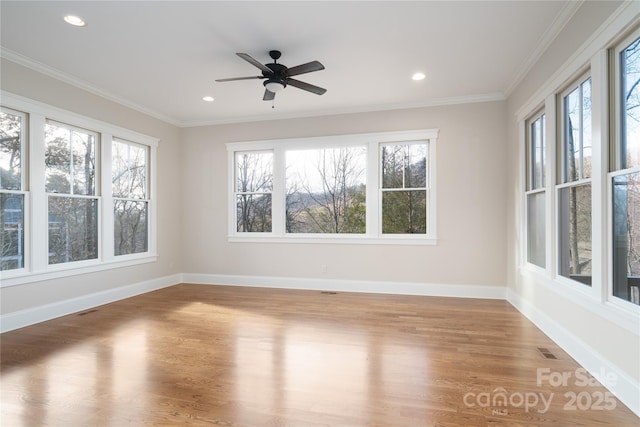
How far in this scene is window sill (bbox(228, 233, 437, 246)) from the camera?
16.6 feet

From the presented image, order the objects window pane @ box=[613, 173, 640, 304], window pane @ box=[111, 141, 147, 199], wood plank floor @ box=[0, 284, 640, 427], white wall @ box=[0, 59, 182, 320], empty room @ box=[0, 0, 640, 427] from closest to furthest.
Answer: wood plank floor @ box=[0, 284, 640, 427]
window pane @ box=[613, 173, 640, 304]
empty room @ box=[0, 0, 640, 427]
white wall @ box=[0, 59, 182, 320]
window pane @ box=[111, 141, 147, 199]

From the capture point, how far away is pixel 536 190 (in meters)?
3.72

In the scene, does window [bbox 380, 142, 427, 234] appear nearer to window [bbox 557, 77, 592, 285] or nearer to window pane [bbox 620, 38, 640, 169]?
window [bbox 557, 77, 592, 285]

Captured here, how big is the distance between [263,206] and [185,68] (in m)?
2.60

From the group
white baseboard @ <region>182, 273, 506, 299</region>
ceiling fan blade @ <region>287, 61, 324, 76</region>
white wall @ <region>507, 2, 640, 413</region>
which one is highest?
ceiling fan blade @ <region>287, 61, 324, 76</region>

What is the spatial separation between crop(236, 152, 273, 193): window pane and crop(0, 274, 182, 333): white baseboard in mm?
2154

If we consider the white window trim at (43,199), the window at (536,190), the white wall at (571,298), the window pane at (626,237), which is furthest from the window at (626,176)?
the white window trim at (43,199)

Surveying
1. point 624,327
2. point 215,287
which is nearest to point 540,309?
point 624,327

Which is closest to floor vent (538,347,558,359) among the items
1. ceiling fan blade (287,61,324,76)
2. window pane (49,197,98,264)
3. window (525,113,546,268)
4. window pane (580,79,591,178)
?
window (525,113,546,268)

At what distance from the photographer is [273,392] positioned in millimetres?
2242

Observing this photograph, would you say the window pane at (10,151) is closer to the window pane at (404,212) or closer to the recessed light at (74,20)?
the recessed light at (74,20)

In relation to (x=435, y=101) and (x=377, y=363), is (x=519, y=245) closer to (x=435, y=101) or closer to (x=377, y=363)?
(x=435, y=101)

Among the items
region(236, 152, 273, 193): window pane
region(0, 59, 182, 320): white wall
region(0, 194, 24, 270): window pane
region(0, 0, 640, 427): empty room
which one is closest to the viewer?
region(0, 0, 640, 427): empty room

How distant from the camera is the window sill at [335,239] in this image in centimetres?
505
